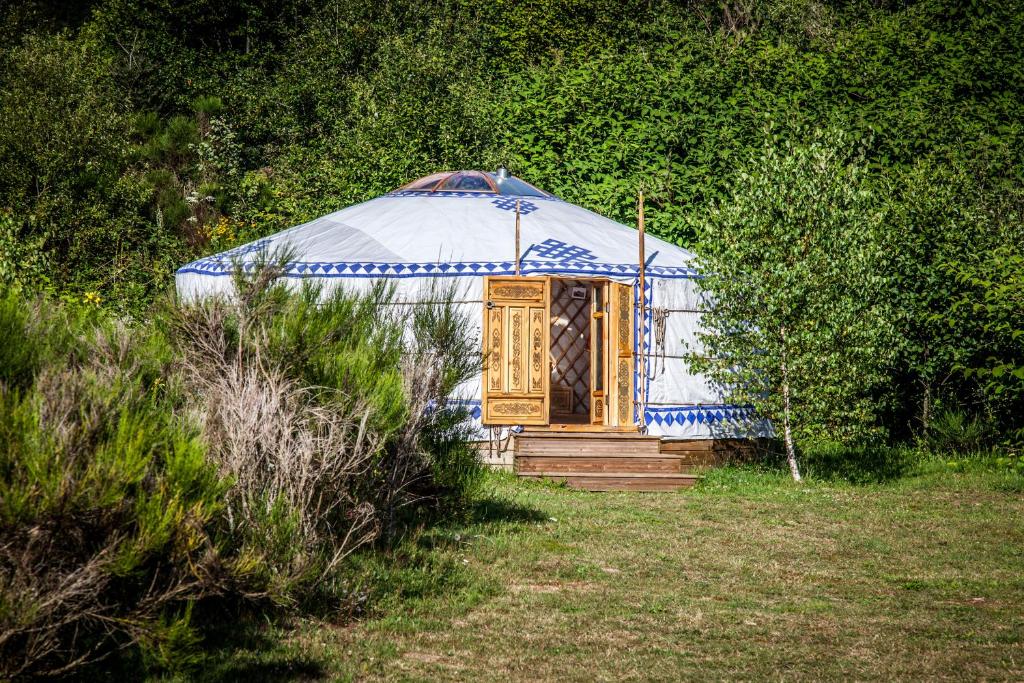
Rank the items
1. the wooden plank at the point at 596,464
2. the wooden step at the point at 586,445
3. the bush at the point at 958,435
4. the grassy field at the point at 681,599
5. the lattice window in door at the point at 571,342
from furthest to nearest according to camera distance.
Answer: the lattice window in door at the point at 571,342 < the bush at the point at 958,435 < the wooden step at the point at 586,445 < the wooden plank at the point at 596,464 < the grassy field at the point at 681,599

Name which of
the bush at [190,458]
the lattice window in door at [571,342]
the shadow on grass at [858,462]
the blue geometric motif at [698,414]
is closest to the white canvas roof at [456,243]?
the lattice window in door at [571,342]

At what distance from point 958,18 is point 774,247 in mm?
7549

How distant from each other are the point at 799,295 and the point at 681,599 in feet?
13.5

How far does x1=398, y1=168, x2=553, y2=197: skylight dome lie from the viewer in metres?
11.1

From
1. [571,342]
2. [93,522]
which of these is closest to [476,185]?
[571,342]

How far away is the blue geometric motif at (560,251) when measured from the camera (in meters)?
9.50

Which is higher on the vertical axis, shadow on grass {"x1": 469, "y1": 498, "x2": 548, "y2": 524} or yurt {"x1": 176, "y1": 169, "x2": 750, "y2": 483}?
yurt {"x1": 176, "y1": 169, "x2": 750, "y2": 483}

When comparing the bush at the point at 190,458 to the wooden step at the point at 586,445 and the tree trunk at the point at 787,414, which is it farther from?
the tree trunk at the point at 787,414

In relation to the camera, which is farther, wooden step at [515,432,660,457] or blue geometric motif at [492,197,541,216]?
blue geometric motif at [492,197,541,216]

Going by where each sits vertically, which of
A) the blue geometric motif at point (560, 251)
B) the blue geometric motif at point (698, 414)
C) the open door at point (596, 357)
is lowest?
the blue geometric motif at point (698, 414)

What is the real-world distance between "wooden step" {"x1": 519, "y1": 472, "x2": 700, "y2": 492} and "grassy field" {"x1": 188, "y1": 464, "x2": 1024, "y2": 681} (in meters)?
0.91

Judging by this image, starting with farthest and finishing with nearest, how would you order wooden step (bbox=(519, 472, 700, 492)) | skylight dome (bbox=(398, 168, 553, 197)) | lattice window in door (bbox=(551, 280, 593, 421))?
lattice window in door (bbox=(551, 280, 593, 421)) → skylight dome (bbox=(398, 168, 553, 197)) → wooden step (bbox=(519, 472, 700, 492))

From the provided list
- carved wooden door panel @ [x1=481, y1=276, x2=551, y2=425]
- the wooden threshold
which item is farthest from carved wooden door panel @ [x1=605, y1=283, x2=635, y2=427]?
carved wooden door panel @ [x1=481, y1=276, x2=551, y2=425]

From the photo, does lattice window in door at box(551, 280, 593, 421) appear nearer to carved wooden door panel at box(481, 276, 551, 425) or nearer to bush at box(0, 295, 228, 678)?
carved wooden door panel at box(481, 276, 551, 425)
